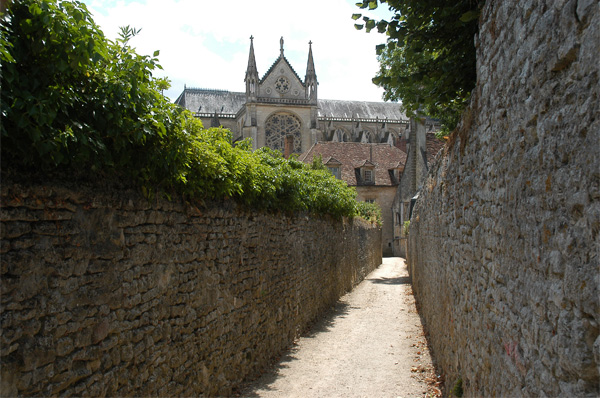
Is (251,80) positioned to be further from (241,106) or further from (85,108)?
(85,108)

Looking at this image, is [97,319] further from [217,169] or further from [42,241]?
[217,169]

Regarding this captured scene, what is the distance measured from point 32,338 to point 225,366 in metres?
3.60

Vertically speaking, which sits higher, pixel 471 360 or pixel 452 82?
pixel 452 82

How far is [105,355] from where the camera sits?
12.3 ft

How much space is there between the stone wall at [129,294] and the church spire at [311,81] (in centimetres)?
4748

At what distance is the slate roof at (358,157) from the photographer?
3978 centimetres

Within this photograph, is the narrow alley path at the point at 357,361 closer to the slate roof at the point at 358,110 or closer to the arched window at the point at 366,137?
the arched window at the point at 366,137

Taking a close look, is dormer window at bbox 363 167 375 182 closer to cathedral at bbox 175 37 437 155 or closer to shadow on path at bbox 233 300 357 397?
cathedral at bbox 175 37 437 155

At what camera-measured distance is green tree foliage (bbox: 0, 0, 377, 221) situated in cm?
286

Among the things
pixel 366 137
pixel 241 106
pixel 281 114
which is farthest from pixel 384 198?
pixel 241 106

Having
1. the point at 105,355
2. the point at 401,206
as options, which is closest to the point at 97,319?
the point at 105,355

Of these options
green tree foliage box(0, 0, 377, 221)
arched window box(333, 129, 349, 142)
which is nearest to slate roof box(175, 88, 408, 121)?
arched window box(333, 129, 349, 142)

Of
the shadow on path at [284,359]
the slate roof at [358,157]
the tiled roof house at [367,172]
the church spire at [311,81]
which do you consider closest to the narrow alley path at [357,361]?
the shadow on path at [284,359]

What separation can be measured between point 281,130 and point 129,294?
5019cm
